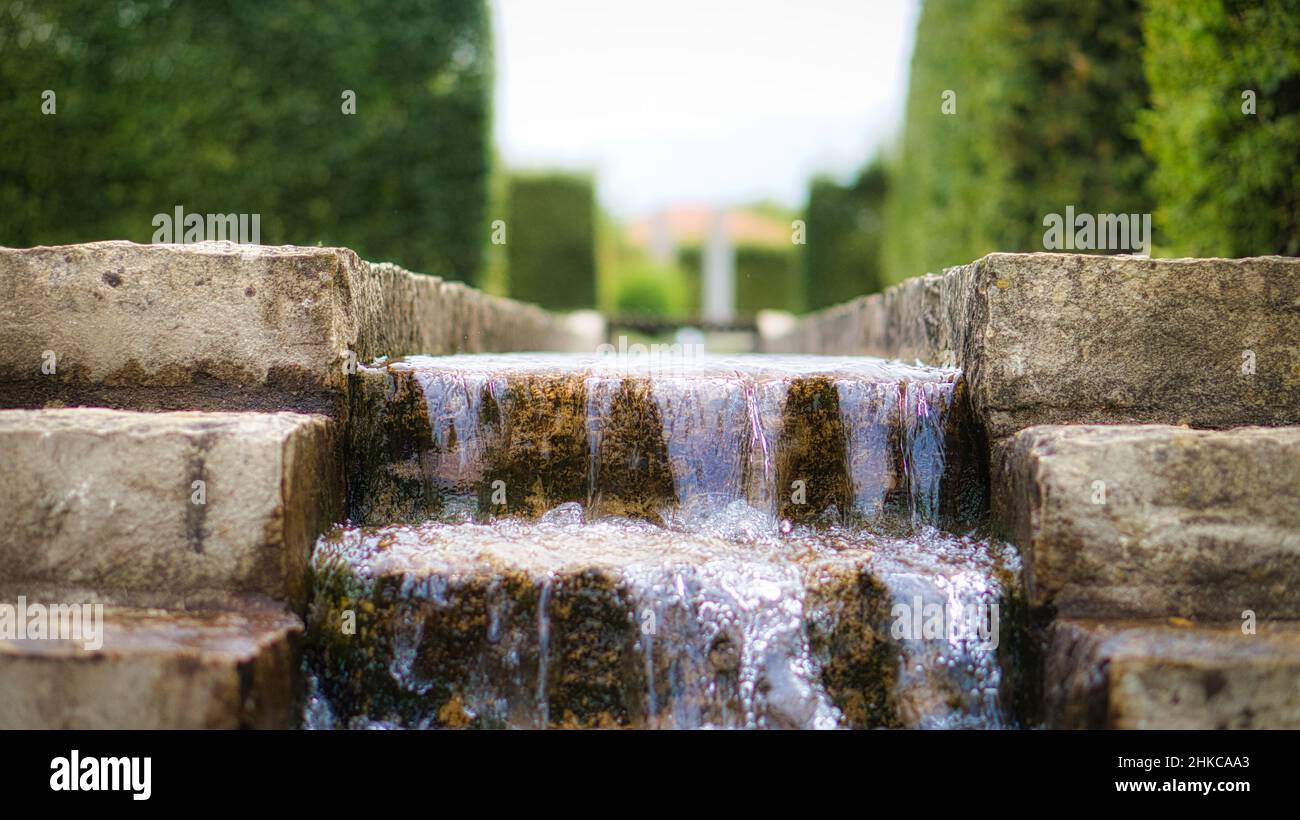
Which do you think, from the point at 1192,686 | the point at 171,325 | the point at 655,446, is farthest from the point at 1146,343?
the point at 171,325

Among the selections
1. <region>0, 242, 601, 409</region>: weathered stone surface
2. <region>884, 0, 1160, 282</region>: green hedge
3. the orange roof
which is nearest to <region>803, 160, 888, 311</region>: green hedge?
<region>884, 0, 1160, 282</region>: green hedge

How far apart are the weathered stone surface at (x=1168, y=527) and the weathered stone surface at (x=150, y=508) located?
1849 mm

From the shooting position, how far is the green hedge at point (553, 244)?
1633 centimetres

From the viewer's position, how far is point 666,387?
3037 mm

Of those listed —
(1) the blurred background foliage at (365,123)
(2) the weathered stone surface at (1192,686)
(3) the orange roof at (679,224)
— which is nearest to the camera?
(2) the weathered stone surface at (1192,686)

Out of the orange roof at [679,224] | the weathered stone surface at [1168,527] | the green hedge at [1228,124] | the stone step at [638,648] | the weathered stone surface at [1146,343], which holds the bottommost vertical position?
the stone step at [638,648]

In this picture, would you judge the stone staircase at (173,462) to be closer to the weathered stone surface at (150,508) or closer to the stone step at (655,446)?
the weathered stone surface at (150,508)

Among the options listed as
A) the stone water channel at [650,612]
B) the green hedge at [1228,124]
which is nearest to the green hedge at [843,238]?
the green hedge at [1228,124]

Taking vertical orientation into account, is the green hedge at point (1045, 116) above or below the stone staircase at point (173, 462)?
above

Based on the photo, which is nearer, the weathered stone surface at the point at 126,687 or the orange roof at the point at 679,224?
the weathered stone surface at the point at 126,687

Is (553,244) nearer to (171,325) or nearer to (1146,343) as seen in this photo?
(171,325)
